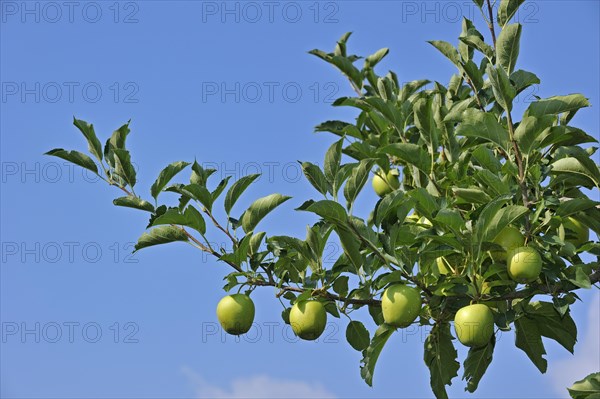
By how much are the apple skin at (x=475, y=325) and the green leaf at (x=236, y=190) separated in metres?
1.34

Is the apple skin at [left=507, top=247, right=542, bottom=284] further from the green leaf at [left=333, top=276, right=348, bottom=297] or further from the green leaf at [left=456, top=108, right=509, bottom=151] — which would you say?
the green leaf at [left=333, top=276, right=348, bottom=297]

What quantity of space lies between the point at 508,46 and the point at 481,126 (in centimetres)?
62

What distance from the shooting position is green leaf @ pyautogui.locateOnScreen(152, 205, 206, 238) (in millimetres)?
4125

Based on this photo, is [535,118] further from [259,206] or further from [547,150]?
[259,206]

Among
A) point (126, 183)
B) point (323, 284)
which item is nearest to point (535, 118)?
point (323, 284)

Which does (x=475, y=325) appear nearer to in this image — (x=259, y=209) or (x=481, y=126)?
(x=481, y=126)

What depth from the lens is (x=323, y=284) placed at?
14.4 ft

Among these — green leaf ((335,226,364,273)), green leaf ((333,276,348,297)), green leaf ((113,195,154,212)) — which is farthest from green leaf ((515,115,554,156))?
green leaf ((113,195,154,212))

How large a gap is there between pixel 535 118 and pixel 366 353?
64.8 inches

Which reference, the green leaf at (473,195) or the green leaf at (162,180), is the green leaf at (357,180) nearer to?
the green leaf at (473,195)

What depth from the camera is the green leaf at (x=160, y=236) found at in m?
4.33

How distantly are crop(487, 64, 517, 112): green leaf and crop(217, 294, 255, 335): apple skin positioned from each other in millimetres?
1726

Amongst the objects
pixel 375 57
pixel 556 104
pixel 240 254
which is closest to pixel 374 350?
pixel 240 254

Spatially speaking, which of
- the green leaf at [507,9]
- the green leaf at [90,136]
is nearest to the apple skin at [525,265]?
the green leaf at [507,9]
